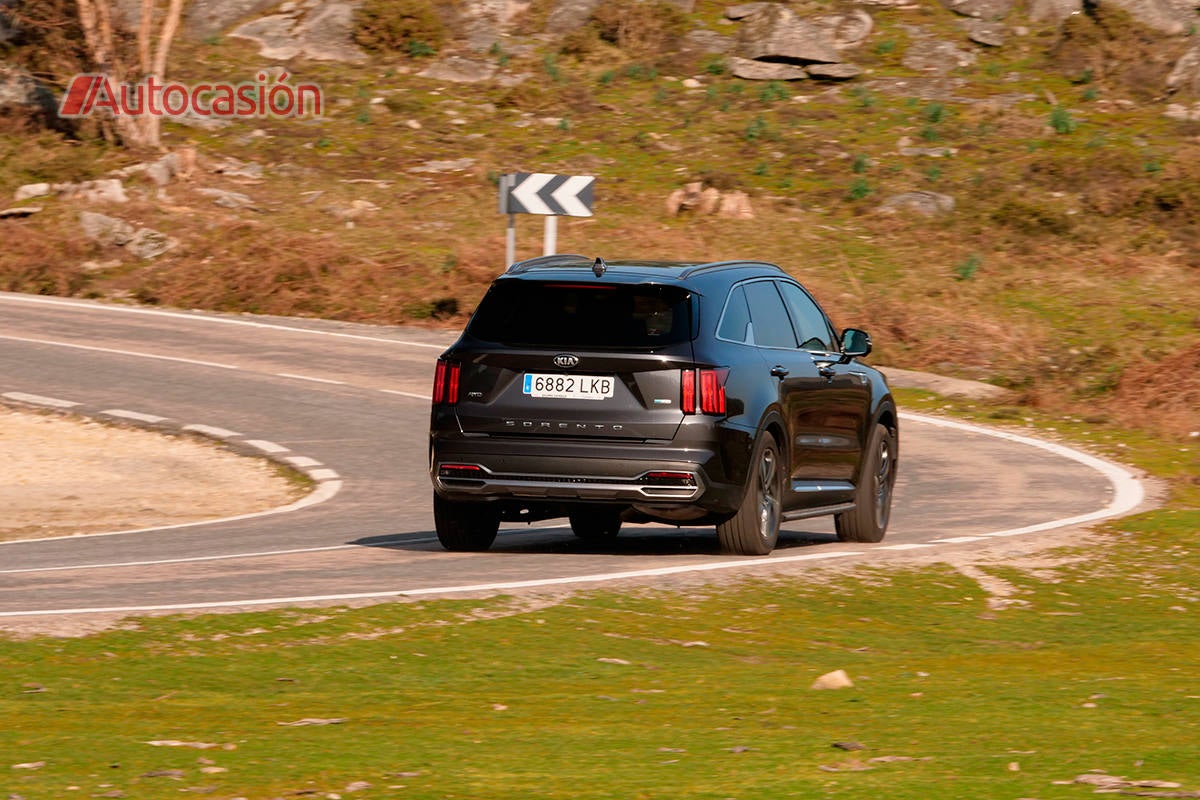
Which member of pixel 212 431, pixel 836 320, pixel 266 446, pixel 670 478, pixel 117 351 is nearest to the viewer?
pixel 670 478

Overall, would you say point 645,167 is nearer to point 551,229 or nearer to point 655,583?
point 551,229

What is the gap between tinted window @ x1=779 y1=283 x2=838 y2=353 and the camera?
1273cm

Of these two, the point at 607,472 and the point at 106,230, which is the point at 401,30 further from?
the point at 607,472

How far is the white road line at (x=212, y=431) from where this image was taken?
19297 millimetres

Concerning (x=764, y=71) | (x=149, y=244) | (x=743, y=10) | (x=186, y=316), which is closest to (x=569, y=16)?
(x=743, y=10)

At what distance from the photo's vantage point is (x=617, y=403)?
36.4 ft

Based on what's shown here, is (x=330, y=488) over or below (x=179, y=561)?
below

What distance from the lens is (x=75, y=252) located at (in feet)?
105

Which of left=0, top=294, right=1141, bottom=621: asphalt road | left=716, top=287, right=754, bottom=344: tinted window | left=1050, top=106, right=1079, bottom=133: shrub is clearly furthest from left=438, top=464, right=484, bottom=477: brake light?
left=1050, top=106, right=1079, bottom=133: shrub

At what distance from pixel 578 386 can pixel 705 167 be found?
29.2m

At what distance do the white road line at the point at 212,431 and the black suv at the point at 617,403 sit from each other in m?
7.79

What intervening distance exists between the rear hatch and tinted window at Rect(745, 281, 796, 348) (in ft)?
2.77

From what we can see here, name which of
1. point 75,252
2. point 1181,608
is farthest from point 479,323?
point 75,252

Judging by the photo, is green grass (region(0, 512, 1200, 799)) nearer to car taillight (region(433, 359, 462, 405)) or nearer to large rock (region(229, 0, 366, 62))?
car taillight (region(433, 359, 462, 405))
